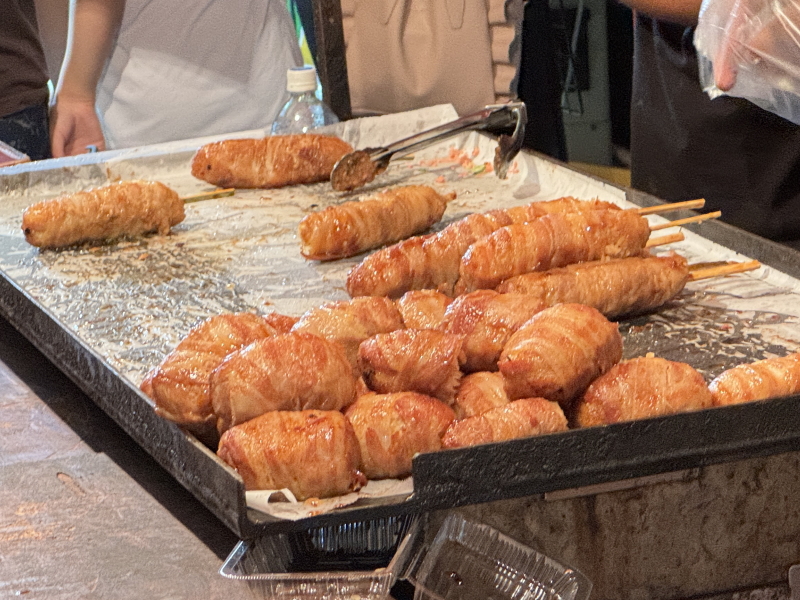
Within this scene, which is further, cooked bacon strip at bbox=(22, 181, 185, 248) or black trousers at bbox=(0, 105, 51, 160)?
black trousers at bbox=(0, 105, 51, 160)

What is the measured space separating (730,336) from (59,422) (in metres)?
1.82

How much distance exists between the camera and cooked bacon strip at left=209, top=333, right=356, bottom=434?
76.6 inches

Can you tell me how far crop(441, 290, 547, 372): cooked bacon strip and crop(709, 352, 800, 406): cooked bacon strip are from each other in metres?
0.47

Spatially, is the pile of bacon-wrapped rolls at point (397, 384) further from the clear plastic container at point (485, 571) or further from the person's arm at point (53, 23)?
the person's arm at point (53, 23)

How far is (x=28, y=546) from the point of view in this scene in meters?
1.97

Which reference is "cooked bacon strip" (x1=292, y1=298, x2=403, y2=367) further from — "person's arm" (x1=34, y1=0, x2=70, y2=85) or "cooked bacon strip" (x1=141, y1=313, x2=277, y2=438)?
"person's arm" (x1=34, y1=0, x2=70, y2=85)

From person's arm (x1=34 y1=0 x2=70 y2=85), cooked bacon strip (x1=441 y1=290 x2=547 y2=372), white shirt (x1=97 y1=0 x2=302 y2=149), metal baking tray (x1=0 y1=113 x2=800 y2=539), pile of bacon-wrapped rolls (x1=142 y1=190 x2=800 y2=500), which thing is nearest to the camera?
metal baking tray (x1=0 y1=113 x2=800 y2=539)

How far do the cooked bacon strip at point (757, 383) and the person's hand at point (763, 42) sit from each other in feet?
4.17

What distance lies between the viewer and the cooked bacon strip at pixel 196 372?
2000mm

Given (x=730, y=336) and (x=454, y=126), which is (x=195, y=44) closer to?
(x=454, y=126)

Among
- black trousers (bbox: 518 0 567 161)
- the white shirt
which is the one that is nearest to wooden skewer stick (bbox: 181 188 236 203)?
the white shirt

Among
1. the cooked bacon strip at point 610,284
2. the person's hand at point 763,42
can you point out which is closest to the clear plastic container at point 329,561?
the cooked bacon strip at point 610,284

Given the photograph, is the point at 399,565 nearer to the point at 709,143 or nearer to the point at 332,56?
the point at 709,143

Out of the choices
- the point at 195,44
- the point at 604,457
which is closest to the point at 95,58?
the point at 195,44
